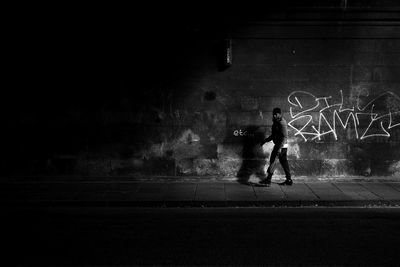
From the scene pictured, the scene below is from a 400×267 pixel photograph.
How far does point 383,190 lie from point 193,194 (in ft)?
14.3

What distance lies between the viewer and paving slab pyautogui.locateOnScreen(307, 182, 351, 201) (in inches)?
354

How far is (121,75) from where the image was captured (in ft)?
36.0

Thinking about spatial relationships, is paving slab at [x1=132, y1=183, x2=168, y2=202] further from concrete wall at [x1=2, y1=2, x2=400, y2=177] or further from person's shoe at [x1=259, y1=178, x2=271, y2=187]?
person's shoe at [x1=259, y1=178, x2=271, y2=187]

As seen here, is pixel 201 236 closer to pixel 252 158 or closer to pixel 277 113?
pixel 277 113

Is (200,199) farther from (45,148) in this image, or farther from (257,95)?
(45,148)

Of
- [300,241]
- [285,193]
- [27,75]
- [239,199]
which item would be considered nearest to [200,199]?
[239,199]

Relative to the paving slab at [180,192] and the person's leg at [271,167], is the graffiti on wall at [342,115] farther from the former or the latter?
the paving slab at [180,192]

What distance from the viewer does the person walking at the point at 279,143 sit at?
33.4 feet

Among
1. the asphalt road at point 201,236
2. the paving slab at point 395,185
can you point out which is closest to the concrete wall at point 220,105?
the paving slab at point 395,185

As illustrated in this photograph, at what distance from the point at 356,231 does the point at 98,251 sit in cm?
391

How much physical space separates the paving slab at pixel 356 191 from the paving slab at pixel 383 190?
136 millimetres

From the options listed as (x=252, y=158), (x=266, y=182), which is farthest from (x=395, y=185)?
(x=252, y=158)

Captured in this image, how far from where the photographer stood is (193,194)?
9.38m

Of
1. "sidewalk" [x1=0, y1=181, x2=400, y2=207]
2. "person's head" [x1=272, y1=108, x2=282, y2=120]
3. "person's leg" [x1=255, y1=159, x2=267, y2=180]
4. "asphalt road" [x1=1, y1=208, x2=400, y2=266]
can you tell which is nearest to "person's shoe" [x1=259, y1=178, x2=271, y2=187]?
"sidewalk" [x1=0, y1=181, x2=400, y2=207]
